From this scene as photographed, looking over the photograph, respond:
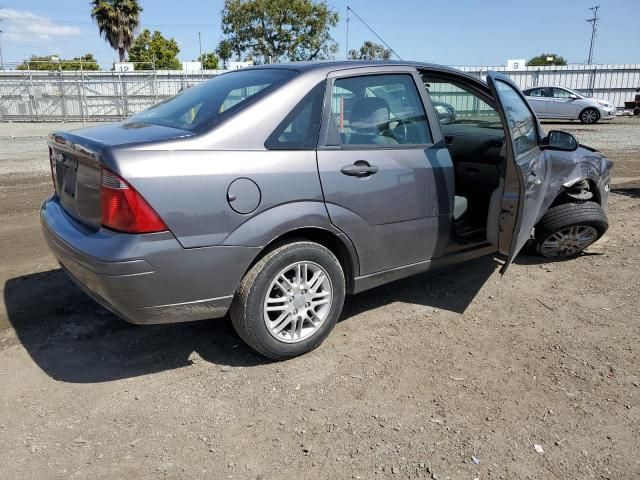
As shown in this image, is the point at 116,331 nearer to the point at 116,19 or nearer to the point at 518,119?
the point at 518,119

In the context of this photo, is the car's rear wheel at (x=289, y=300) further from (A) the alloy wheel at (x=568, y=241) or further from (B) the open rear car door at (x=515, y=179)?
(A) the alloy wheel at (x=568, y=241)

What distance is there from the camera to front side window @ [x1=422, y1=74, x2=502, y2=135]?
4473mm

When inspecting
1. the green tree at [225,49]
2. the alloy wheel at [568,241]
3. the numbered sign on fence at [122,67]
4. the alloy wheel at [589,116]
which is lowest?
the alloy wheel at [568,241]

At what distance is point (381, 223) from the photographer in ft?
11.3

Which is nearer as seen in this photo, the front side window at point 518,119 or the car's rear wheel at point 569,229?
the front side window at point 518,119

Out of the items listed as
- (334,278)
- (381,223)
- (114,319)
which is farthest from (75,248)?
(381,223)

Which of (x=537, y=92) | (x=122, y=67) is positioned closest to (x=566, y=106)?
(x=537, y=92)

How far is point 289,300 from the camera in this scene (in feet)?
10.5

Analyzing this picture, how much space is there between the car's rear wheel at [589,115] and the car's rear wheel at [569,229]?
19216 millimetres

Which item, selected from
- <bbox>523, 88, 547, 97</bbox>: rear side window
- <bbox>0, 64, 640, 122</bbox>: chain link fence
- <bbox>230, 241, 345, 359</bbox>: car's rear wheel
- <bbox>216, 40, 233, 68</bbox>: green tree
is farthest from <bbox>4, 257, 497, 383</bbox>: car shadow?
<bbox>216, 40, 233, 68</bbox>: green tree

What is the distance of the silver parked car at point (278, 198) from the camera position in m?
2.71

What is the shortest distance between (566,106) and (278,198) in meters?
21.9

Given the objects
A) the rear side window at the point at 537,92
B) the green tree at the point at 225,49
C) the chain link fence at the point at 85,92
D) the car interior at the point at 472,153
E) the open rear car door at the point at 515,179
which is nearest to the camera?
the open rear car door at the point at 515,179

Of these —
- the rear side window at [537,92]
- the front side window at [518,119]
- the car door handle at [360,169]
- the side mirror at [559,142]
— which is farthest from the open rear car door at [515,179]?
the rear side window at [537,92]
